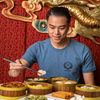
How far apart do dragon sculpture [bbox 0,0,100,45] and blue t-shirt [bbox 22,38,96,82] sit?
31.9 inches

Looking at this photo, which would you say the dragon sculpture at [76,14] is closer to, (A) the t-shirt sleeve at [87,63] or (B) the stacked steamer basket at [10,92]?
(A) the t-shirt sleeve at [87,63]

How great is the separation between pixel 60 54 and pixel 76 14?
39.3 inches

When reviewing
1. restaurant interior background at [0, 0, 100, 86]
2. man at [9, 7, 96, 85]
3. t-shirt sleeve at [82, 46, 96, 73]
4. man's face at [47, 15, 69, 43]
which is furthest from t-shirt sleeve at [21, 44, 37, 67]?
restaurant interior background at [0, 0, 100, 86]

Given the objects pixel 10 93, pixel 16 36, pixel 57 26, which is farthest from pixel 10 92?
pixel 16 36

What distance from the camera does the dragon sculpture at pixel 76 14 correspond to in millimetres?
2357

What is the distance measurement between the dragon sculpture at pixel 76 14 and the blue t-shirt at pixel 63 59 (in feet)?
2.66

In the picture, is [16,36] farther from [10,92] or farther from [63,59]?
[10,92]

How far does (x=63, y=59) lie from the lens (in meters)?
1.59

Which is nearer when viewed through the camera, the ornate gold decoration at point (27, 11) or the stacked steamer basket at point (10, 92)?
the stacked steamer basket at point (10, 92)

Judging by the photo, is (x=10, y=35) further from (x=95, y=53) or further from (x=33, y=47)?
(x=95, y=53)

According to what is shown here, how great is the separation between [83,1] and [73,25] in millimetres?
397

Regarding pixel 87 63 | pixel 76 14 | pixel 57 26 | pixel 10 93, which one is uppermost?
pixel 76 14

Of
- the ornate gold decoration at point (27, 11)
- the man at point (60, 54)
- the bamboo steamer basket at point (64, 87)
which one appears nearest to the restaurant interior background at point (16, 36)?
the ornate gold decoration at point (27, 11)

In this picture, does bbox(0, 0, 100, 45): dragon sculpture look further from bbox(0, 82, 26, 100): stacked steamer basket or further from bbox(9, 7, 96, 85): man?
bbox(0, 82, 26, 100): stacked steamer basket
